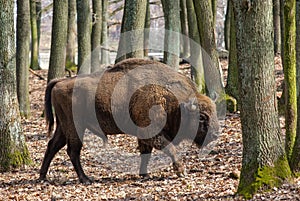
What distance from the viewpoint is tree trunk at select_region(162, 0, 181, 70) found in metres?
16.9

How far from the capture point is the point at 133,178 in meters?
10.0

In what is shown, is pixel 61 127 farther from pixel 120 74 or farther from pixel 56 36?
pixel 56 36

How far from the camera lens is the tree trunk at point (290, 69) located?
8.37 meters

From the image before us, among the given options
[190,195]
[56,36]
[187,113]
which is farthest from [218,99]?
[56,36]

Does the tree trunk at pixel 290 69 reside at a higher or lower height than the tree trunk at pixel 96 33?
lower

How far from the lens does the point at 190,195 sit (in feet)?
27.0

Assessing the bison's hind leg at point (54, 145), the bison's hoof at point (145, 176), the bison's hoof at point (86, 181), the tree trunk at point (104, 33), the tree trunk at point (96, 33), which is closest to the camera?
the bison's hoof at point (86, 181)

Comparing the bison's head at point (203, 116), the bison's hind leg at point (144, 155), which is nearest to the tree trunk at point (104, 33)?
the bison's hind leg at point (144, 155)

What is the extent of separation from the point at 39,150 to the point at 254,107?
7522mm

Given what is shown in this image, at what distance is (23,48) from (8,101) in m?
→ 6.77

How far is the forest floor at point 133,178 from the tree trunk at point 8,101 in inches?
12.3

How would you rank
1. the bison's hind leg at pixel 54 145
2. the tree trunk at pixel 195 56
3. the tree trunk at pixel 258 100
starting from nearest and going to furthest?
the tree trunk at pixel 258 100 → the bison's hind leg at pixel 54 145 → the tree trunk at pixel 195 56

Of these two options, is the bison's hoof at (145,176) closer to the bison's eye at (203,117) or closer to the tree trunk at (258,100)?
the bison's eye at (203,117)

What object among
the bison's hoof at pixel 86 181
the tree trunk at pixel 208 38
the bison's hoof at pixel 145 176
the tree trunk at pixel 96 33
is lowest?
the bison's hoof at pixel 86 181
